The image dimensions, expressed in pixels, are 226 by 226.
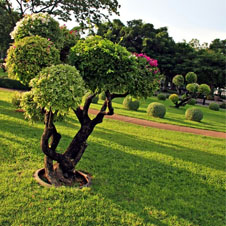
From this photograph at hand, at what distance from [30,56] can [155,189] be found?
13.3 ft

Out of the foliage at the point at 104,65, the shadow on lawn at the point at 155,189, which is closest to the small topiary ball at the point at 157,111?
the shadow on lawn at the point at 155,189

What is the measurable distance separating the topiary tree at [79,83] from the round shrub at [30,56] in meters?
0.04

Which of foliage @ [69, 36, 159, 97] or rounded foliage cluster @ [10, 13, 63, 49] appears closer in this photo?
foliage @ [69, 36, 159, 97]

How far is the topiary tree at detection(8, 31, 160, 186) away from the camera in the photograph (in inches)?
162

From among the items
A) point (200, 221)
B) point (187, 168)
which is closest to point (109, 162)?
point (187, 168)

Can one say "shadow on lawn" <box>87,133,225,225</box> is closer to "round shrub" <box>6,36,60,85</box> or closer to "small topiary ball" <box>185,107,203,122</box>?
"round shrub" <box>6,36,60,85</box>

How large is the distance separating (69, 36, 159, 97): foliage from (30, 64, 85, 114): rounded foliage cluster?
515mm

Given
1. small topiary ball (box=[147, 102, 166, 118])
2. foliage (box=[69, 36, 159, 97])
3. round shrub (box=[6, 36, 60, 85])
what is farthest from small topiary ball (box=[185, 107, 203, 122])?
round shrub (box=[6, 36, 60, 85])

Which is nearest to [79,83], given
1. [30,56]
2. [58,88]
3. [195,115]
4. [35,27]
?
[58,88]

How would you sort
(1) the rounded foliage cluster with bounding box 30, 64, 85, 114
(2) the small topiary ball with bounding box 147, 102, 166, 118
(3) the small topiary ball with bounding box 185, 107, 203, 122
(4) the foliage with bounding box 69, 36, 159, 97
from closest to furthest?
(1) the rounded foliage cluster with bounding box 30, 64, 85, 114, (4) the foliage with bounding box 69, 36, 159, 97, (2) the small topiary ball with bounding box 147, 102, 166, 118, (3) the small topiary ball with bounding box 185, 107, 203, 122

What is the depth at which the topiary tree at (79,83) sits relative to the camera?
412cm

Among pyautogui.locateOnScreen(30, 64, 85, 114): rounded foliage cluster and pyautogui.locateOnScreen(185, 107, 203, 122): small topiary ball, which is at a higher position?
pyautogui.locateOnScreen(30, 64, 85, 114): rounded foliage cluster

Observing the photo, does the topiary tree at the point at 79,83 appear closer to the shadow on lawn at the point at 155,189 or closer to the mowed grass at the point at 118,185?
the mowed grass at the point at 118,185

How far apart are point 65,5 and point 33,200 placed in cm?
1249
